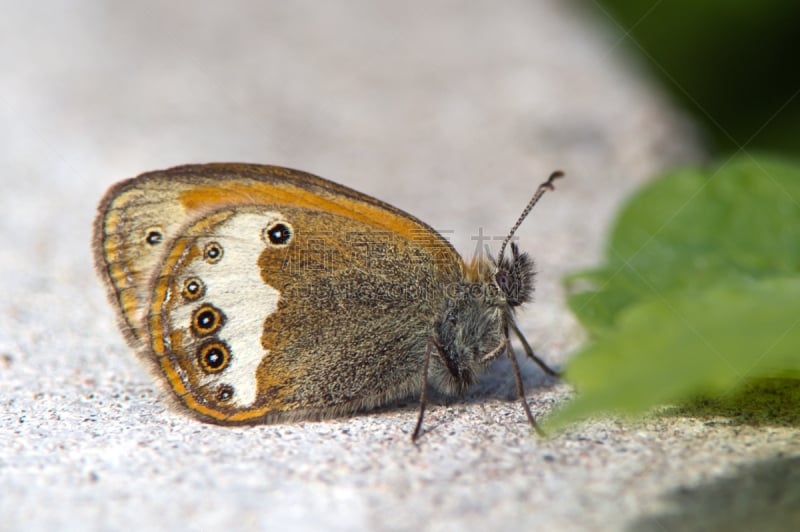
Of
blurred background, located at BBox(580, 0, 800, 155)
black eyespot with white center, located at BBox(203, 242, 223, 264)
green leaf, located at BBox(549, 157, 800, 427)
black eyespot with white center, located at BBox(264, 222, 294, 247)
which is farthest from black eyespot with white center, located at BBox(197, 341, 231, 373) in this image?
blurred background, located at BBox(580, 0, 800, 155)

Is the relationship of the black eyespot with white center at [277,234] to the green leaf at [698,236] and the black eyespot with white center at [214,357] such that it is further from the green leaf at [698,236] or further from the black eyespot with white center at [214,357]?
the green leaf at [698,236]

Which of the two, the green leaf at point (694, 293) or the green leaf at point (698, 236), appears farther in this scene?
the green leaf at point (698, 236)

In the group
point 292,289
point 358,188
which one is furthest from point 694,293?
point 358,188

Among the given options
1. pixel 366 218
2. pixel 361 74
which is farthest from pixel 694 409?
pixel 361 74

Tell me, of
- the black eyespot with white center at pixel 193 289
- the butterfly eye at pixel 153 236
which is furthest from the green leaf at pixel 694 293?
the butterfly eye at pixel 153 236

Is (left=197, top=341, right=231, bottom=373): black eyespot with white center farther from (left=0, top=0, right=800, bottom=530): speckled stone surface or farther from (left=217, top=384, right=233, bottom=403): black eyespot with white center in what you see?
(left=0, top=0, right=800, bottom=530): speckled stone surface

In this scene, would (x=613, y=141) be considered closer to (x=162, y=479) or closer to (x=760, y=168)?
(x=760, y=168)

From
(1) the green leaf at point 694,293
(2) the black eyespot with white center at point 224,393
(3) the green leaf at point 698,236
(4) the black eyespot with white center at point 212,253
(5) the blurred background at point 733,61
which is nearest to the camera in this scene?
(1) the green leaf at point 694,293

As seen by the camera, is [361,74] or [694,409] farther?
[361,74]
